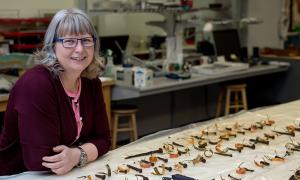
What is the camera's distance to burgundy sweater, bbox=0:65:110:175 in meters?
1.45

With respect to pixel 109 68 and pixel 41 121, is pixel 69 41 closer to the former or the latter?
pixel 41 121

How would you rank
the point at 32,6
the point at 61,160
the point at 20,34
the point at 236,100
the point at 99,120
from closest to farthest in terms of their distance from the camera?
the point at 61,160
the point at 99,120
the point at 20,34
the point at 32,6
the point at 236,100

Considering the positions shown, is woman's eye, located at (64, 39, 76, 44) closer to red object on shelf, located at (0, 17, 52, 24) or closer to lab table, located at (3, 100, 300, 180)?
lab table, located at (3, 100, 300, 180)

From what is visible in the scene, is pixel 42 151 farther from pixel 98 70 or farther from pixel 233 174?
pixel 233 174

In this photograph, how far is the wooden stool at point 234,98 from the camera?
4359mm

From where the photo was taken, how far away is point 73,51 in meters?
1.52

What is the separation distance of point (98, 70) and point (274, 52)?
3.74m

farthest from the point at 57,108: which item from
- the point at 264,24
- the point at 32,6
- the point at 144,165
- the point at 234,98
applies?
the point at 264,24

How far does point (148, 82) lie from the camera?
3359 millimetres

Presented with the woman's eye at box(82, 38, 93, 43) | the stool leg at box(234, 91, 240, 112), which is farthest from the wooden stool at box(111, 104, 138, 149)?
the woman's eye at box(82, 38, 93, 43)

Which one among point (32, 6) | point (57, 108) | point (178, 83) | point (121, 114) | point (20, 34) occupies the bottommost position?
point (121, 114)

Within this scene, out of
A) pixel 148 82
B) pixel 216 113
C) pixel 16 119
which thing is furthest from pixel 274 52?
pixel 16 119

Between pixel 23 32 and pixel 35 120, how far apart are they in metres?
2.13

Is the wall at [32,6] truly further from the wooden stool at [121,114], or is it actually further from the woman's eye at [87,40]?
the woman's eye at [87,40]
